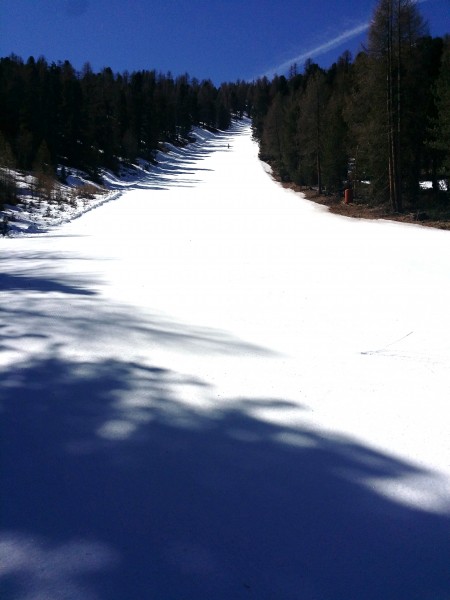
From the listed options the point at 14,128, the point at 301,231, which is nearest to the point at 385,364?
the point at 301,231

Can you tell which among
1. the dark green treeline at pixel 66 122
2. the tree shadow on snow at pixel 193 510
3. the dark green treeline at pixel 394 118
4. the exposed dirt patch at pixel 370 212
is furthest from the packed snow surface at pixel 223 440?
the dark green treeline at pixel 66 122

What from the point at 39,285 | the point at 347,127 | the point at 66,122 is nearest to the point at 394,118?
the point at 347,127

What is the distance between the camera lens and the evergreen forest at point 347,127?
2186 centimetres

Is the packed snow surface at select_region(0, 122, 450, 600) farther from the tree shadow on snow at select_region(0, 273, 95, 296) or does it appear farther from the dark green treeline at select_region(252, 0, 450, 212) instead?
the dark green treeline at select_region(252, 0, 450, 212)

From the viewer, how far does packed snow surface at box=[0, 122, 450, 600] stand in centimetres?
213

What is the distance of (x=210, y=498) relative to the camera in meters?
2.60

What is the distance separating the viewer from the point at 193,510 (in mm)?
2494

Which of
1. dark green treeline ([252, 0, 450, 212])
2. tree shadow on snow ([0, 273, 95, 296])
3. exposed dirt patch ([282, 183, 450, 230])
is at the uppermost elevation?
dark green treeline ([252, 0, 450, 212])

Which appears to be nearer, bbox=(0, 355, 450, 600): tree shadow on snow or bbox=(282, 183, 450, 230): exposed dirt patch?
bbox=(0, 355, 450, 600): tree shadow on snow

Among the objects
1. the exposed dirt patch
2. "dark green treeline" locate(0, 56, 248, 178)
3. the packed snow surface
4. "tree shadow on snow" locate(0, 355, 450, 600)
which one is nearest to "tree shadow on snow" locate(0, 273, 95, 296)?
the packed snow surface

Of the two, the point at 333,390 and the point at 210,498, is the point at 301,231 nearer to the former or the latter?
the point at 333,390

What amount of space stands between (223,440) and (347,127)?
29.2 metres

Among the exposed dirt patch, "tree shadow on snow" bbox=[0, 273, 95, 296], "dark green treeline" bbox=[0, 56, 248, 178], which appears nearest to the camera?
"tree shadow on snow" bbox=[0, 273, 95, 296]

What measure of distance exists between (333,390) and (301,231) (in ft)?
40.5
